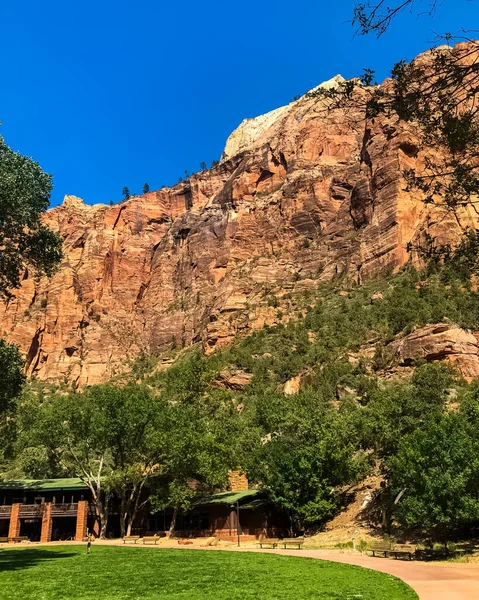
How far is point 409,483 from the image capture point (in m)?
27.7

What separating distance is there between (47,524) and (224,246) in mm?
75214

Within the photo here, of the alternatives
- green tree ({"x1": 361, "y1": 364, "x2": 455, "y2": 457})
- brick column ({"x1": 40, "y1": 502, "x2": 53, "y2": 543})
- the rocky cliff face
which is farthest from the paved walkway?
the rocky cliff face

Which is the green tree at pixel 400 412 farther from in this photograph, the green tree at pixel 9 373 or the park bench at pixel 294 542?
the green tree at pixel 9 373

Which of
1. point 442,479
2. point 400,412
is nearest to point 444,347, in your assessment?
point 400,412

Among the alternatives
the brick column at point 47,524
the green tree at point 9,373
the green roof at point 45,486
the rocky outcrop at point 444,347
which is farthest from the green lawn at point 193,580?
the rocky outcrop at point 444,347

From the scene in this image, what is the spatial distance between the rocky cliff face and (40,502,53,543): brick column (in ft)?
154

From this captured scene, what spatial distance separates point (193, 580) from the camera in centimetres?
1577

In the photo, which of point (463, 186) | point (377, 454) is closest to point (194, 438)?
point (377, 454)

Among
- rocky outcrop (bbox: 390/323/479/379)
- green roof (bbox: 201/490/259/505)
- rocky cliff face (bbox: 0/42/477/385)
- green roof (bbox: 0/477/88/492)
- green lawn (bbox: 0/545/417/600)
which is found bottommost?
green lawn (bbox: 0/545/417/600)

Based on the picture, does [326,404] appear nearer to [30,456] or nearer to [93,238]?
[30,456]

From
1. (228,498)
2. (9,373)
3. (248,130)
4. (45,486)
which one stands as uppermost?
(248,130)

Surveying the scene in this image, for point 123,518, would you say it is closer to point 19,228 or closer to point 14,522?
point 14,522

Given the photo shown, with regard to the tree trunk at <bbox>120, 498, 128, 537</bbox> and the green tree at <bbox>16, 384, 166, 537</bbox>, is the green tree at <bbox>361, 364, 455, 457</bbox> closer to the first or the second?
the green tree at <bbox>16, 384, 166, 537</bbox>

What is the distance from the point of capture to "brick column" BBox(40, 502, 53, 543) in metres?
40.9
